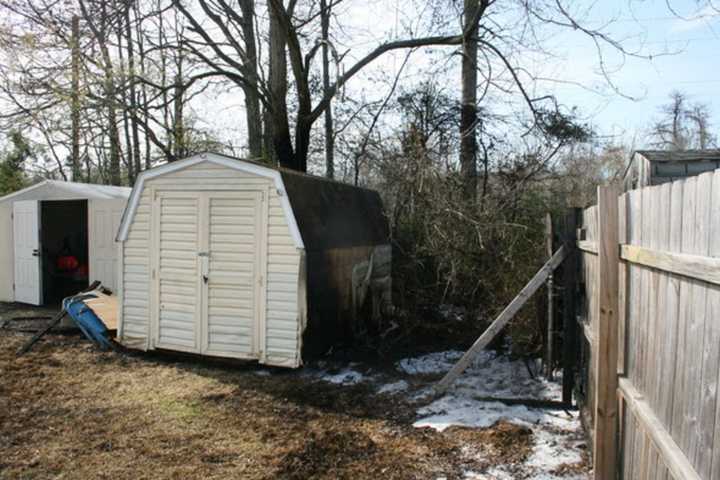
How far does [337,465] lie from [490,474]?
3.50 feet

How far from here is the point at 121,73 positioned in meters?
9.96

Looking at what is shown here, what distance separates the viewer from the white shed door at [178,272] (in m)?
6.47

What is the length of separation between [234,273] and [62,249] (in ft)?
25.9

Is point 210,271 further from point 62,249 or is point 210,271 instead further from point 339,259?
point 62,249

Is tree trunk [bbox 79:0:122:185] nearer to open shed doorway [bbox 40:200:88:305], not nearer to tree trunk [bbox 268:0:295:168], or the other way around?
open shed doorway [bbox 40:200:88:305]

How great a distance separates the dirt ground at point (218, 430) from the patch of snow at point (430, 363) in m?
0.87

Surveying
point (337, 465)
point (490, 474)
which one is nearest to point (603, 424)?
point (490, 474)

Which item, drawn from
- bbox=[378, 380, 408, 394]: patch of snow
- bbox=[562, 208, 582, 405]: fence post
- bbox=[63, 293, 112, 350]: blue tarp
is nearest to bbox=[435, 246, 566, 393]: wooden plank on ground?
bbox=[562, 208, 582, 405]: fence post

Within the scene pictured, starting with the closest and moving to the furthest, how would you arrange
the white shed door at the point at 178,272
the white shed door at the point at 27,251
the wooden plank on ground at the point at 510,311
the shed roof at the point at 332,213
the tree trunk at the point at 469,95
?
1. the wooden plank on ground at the point at 510,311
2. the shed roof at the point at 332,213
3. the white shed door at the point at 178,272
4. the tree trunk at the point at 469,95
5. the white shed door at the point at 27,251

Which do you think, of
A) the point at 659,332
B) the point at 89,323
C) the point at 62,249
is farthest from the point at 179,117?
the point at 659,332

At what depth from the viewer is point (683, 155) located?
782cm

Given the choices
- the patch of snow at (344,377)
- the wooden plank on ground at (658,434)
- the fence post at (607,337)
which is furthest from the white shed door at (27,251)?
the wooden plank on ground at (658,434)

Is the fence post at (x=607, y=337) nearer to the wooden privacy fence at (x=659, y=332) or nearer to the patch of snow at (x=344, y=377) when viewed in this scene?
the wooden privacy fence at (x=659, y=332)

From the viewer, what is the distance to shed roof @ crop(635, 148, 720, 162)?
24.7ft
